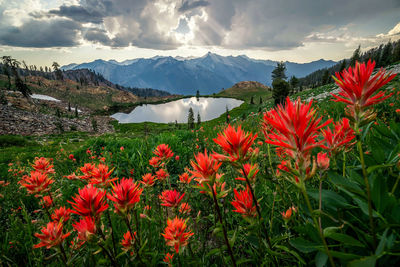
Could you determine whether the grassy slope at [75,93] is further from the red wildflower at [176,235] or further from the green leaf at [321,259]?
the green leaf at [321,259]

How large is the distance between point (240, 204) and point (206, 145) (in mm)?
5468

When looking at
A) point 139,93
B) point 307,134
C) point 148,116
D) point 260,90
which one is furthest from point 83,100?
point 307,134

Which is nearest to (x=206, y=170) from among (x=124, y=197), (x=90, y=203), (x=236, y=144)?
(x=236, y=144)

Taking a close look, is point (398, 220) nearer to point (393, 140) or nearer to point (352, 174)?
point (352, 174)

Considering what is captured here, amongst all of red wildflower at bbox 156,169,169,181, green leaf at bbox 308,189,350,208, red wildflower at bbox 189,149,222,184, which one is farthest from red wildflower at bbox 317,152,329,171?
red wildflower at bbox 156,169,169,181

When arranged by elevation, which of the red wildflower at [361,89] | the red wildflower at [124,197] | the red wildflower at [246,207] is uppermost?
the red wildflower at [361,89]

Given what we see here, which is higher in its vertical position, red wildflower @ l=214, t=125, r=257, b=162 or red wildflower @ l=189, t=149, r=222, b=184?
red wildflower @ l=214, t=125, r=257, b=162

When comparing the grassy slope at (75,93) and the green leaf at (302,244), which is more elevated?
the green leaf at (302,244)

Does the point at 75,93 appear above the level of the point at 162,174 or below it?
below

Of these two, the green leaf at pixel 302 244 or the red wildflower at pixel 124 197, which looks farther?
the red wildflower at pixel 124 197

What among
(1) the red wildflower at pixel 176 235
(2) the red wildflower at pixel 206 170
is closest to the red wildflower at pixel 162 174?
(1) the red wildflower at pixel 176 235

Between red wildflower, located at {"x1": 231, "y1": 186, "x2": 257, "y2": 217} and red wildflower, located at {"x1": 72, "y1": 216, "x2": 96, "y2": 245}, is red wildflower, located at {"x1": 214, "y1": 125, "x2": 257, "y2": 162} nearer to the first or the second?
red wildflower, located at {"x1": 231, "y1": 186, "x2": 257, "y2": 217}

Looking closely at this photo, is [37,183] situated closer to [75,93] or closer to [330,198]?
[330,198]

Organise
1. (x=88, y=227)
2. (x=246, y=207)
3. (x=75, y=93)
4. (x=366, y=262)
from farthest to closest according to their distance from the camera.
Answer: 1. (x=75, y=93)
2. (x=246, y=207)
3. (x=88, y=227)
4. (x=366, y=262)
